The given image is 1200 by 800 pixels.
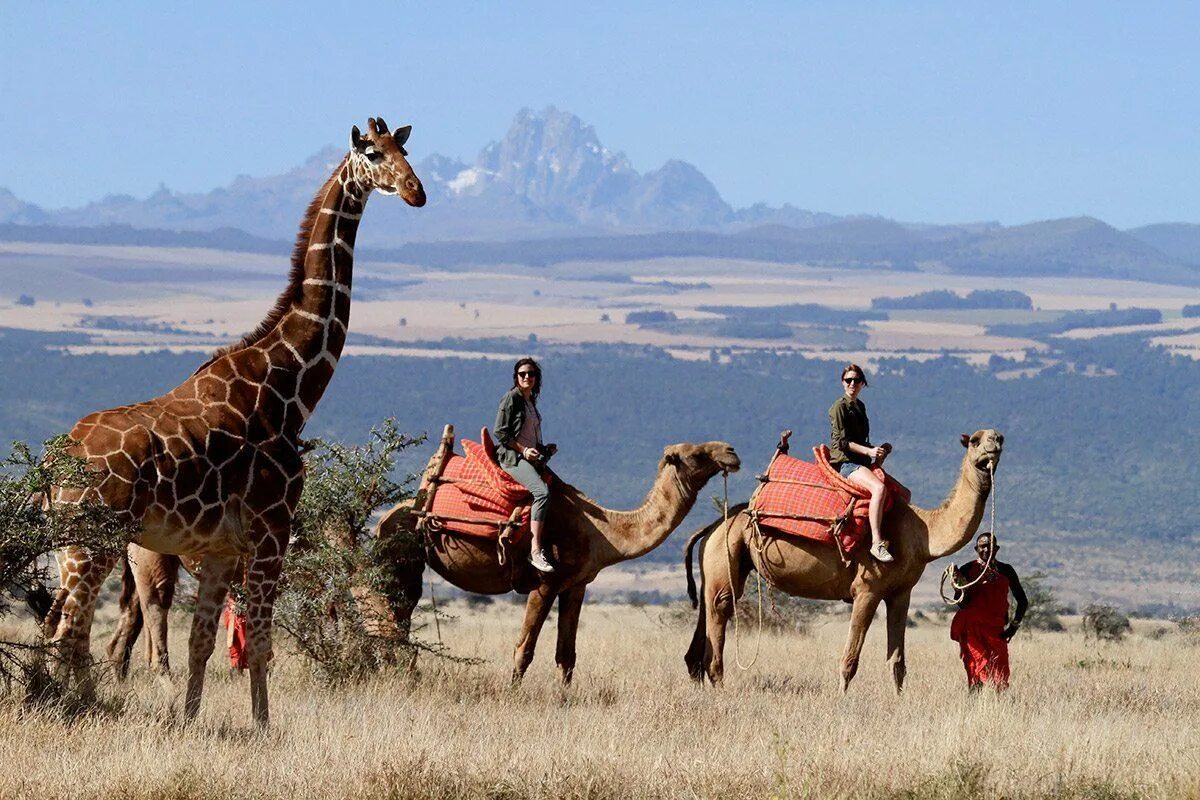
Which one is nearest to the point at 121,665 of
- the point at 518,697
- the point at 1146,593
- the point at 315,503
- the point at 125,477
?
the point at 315,503

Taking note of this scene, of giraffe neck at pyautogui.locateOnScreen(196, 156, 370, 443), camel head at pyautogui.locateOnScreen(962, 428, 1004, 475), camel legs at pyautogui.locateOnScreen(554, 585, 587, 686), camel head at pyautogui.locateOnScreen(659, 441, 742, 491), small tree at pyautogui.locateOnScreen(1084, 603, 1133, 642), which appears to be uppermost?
giraffe neck at pyautogui.locateOnScreen(196, 156, 370, 443)

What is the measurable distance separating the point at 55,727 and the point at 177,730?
74cm

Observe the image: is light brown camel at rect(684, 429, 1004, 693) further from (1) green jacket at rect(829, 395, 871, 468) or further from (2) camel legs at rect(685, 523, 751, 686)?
(1) green jacket at rect(829, 395, 871, 468)

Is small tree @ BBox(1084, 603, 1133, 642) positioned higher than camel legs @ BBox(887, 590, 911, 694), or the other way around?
camel legs @ BBox(887, 590, 911, 694)

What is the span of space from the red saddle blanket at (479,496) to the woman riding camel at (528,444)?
4.1 inches

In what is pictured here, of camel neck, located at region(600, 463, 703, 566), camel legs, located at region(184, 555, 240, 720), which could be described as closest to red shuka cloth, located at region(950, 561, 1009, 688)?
camel neck, located at region(600, 463, 703, 566)

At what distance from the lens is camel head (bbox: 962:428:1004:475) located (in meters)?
16.6

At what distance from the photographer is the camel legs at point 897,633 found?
17078 mm

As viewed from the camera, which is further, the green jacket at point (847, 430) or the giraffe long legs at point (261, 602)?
the green jacket at point (847, 430)

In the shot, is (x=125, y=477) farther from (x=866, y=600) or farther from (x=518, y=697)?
(x=866, y=600)

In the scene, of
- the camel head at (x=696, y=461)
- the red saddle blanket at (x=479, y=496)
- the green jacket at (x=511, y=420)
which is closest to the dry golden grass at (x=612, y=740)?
the red saddle blanket at (x=479, y=496)

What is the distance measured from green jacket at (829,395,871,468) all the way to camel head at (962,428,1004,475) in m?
0.84

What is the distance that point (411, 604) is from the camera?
17.0 metres

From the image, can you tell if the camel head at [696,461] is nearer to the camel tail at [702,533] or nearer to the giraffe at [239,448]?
the camel tail at [702,533]
